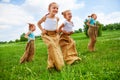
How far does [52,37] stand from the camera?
8.45 metres

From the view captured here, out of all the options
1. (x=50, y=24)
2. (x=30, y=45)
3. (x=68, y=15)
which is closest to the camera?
(x=50, y=24)

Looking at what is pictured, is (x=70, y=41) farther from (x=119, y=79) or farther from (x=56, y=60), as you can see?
(x=119, y=79)

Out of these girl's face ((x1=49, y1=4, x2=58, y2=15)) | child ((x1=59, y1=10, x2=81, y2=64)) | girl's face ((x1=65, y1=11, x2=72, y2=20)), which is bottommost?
child ((x1=59, y1=10, x2=81, y2=64))

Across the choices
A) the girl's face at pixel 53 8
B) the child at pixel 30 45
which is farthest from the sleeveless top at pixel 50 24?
the child at pixel 30 45

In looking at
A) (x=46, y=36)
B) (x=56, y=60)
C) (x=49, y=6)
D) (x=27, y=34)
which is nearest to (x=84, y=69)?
(x=56, y=60)

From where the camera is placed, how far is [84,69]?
23.5ft

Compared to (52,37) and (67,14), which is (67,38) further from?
(52,37)

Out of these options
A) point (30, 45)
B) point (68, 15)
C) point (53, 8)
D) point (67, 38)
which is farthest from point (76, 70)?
point (30, 45)

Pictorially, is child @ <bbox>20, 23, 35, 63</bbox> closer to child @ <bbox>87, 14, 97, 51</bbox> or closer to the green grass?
the green grass

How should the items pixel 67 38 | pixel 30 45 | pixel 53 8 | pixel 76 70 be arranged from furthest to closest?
pixel 30 45 → pixel 67 38 → pixel 53 8 → pixel 76 70

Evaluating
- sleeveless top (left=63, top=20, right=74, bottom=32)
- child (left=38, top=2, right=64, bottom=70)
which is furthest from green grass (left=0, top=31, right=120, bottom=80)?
sleeveless top (left=63, top=20, right=74, bottom=32)

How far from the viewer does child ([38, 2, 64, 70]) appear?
8.03 meters

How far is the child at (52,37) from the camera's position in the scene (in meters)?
8.03

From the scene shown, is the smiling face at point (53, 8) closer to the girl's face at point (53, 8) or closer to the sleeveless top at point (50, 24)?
the girl's face at point (53, 8)
